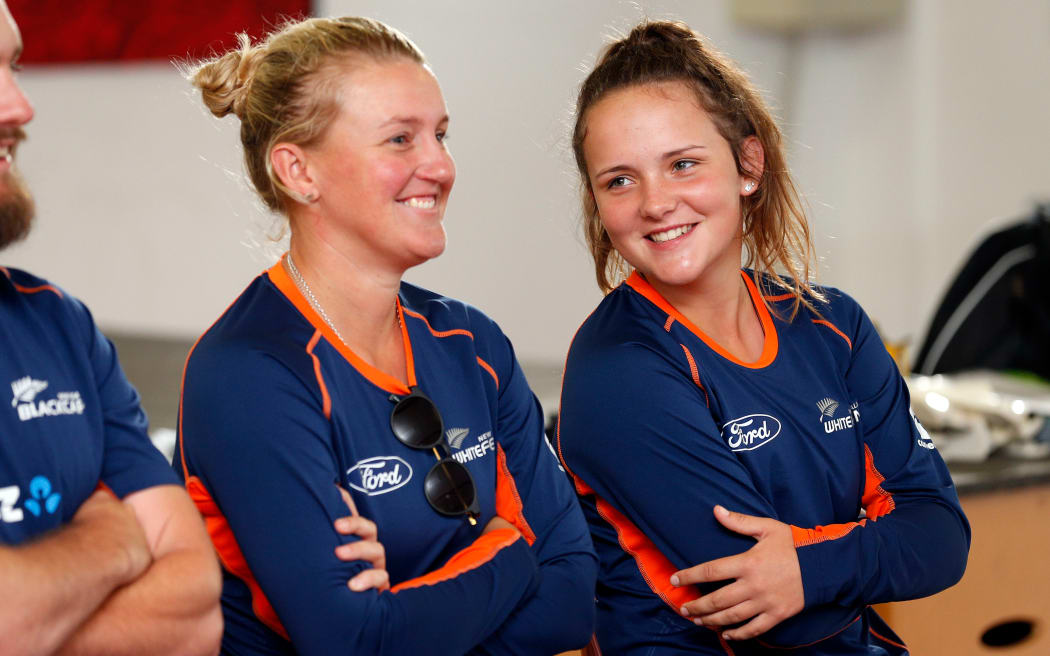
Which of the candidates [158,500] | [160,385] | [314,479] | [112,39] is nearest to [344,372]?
[314,479]

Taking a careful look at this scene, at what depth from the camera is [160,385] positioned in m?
4.63

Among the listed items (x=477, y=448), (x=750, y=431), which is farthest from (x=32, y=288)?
(x=750, y=431)

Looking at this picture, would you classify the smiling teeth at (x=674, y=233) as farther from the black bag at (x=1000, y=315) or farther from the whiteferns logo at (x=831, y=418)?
the black bag at (x=1000, y=315)

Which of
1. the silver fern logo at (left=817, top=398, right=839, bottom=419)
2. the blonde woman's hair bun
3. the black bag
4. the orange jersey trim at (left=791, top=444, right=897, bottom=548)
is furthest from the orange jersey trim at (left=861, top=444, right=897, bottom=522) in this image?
the black bag

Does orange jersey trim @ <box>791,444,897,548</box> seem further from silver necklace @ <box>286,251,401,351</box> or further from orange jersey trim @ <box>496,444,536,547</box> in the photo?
silver necklace @ <box>286,251,401,351</box>

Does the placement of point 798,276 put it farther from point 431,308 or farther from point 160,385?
point 160,385

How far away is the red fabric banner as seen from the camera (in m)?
5.47

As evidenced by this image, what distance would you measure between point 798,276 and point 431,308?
2.00ft

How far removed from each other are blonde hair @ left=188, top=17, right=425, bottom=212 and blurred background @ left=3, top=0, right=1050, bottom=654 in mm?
2834

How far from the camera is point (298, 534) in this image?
1265 mm

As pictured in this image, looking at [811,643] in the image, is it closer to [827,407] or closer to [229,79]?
[827,407]

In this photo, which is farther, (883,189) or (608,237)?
(883,189)

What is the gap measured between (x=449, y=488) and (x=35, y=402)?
512mm

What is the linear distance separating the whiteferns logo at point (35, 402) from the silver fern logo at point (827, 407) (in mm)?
1038
